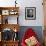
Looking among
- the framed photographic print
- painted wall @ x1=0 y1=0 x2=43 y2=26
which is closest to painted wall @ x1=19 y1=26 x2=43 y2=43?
painted wall @ x1=0 y1=0 x2=43 y2=26

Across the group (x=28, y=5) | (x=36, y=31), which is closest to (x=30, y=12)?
(x=28, y=5)

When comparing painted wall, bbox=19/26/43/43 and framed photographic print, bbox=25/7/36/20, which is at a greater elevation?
framed photographic print, bbox=25/7/36/20

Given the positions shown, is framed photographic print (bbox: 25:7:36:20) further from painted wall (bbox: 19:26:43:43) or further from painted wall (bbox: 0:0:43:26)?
painted wall (bbox: 19:26:43:43)

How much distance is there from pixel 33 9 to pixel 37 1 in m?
0.35

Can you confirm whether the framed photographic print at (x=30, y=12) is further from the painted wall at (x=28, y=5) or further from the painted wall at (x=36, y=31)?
the painted wall at (x=36, y=31)

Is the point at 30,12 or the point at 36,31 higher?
the point at 30,12

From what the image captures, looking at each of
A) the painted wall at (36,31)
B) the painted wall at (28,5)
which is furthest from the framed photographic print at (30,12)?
the painted wall at (36,31)

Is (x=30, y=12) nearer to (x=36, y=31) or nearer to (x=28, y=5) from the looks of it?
(x=28, y=5)

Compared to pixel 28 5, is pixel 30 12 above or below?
below

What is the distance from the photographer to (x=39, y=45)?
18.4 ft

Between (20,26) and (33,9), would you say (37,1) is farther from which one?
(20,26)

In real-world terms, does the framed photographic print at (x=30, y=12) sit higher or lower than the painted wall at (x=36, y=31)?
higher

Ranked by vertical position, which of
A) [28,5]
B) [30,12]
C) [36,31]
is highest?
[28,5]

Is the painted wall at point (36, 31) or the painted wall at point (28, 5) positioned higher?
the painted wall at point (28, 5)
